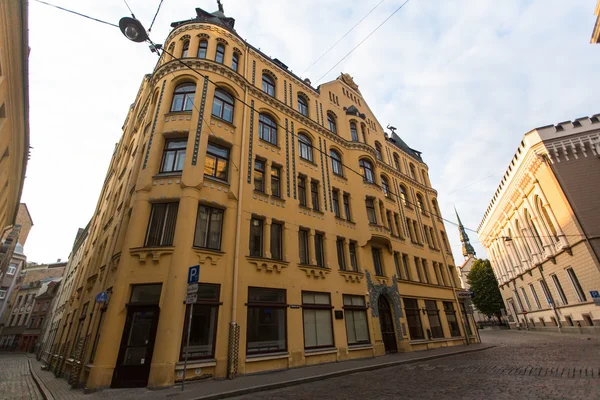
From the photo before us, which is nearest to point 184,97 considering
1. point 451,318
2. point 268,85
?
point 268,85

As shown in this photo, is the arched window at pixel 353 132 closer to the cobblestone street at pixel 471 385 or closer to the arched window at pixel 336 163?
the arched window at pixel 336 163

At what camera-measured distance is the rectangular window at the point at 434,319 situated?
21.0 m

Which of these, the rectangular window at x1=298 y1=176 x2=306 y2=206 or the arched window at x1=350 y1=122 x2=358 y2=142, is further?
the arched window at x1=350 y1=122 x2=358 y2=142

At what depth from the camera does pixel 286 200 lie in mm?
15992

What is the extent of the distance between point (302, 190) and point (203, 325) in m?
9.67

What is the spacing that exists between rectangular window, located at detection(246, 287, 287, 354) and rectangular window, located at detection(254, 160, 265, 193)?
18.0 ft

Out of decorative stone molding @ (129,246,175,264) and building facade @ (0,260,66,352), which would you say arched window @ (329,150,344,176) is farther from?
building facade @ (0,260,66,352)

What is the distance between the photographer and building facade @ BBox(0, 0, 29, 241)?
24.1 ft

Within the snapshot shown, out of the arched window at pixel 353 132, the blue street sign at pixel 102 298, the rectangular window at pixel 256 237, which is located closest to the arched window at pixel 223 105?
the rectangular window at pixel 256 237

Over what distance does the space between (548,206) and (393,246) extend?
16546 millimetres

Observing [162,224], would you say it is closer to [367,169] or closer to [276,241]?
[276,241]

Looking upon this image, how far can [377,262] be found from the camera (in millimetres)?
19859

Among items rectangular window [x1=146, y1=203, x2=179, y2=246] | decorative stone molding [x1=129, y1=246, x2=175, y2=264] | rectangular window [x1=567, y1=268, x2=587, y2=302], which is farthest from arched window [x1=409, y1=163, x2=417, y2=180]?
decorative stone molding [x1=129, y1=246, x2=175, y2=264]

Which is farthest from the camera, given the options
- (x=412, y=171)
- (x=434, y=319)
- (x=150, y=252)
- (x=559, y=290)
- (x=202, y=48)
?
(x=412, y=171)
